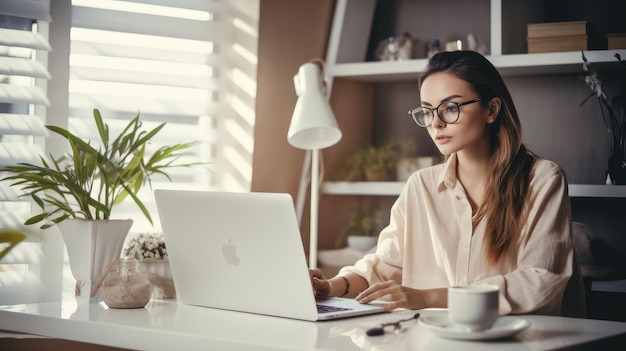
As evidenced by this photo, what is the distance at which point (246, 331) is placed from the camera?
150cm

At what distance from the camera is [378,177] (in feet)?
11.0

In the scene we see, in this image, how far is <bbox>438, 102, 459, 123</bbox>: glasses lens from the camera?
2.23 metres

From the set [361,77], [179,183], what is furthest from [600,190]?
[179,183]

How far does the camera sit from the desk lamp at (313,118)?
2824 millimetres

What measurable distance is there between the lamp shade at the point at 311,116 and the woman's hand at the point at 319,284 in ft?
3.01

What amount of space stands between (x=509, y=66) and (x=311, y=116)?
0.82 metres

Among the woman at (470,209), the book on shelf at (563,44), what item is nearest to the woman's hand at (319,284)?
the woman at (470,209)

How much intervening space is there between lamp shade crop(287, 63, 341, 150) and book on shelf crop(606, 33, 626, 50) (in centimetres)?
106

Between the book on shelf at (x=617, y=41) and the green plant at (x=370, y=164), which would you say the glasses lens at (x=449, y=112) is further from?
the green plant at (x=370, y=164)

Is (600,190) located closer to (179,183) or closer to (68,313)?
(179,183)

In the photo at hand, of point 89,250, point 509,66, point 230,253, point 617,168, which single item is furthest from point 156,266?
point 617,168

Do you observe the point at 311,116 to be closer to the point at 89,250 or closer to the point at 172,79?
the point at 172,79

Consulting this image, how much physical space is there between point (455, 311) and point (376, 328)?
16 centimetres

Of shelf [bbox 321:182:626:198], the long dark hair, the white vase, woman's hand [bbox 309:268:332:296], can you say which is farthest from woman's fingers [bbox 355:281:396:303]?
shelf [bbox 321:182:626:198]
